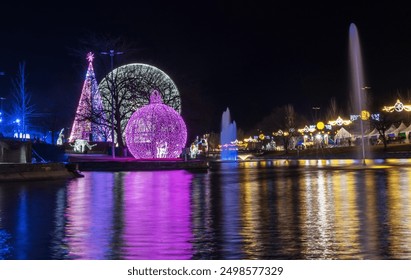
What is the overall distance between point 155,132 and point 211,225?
2772cm

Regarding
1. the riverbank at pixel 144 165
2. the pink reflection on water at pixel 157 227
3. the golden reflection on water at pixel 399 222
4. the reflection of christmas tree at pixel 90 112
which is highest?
the reflection of christmas tree at pixel 90 112

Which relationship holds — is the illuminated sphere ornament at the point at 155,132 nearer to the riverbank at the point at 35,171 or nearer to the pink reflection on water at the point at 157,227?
the riverbank at the point at 35,171

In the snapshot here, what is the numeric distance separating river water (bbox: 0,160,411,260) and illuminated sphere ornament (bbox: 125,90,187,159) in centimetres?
2022

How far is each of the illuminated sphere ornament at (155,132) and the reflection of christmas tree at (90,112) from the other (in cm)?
851

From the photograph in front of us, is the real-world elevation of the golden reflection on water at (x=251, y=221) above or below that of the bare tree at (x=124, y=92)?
below

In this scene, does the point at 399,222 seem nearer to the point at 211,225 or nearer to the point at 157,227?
the point at 211,225

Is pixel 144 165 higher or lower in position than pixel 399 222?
higher

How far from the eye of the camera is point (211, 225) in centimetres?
995

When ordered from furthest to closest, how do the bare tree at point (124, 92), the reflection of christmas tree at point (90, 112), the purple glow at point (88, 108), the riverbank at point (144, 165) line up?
1. the purple glow at point (88, 108)
2. the reflection of christmas tree at point (90, 112)
3. the bare tree at point (124, 92)
4. the riverbank at point (144, 165)

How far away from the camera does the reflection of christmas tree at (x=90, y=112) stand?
1832 inches

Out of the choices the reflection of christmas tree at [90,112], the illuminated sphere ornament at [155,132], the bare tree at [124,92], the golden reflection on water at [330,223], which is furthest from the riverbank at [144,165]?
the golden reflection on water at [330,223]

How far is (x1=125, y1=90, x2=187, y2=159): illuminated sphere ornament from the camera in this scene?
1444 inches

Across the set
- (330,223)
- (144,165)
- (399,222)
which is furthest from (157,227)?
(144,165)

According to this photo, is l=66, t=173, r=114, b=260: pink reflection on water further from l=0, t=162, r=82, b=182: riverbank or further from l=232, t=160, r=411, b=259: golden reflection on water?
l=0, t=162, r=82, b=182: riverbank
